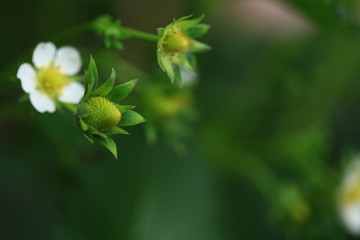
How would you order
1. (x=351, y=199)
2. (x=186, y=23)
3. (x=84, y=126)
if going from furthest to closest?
(x=351, y=199)
(x=186, y=23)
(x=84, y=126)

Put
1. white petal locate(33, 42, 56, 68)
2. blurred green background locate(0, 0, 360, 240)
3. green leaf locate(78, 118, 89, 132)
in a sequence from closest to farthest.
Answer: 1. green leaf locate(78, 118, 89, 132)
2. white petal locate(33, 42, 56, 68)
3. blurred green background locate(0, 0, 360, 240)

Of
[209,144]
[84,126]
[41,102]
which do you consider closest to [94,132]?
[84,126]

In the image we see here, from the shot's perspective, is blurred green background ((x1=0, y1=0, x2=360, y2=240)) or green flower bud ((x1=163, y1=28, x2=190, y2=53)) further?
blurred green background ((x1=0, y1=0, x2=360, y2=240))

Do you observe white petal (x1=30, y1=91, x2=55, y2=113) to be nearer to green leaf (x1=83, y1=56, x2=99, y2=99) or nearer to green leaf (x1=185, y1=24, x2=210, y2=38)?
green leaf (x1=83, y1=56, x2=99, y2=99)

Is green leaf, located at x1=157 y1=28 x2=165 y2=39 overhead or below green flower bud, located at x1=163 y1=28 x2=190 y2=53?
below

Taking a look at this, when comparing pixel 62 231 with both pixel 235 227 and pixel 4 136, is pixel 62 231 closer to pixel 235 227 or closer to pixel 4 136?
pixel 4 136

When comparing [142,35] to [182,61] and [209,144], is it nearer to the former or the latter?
[182,61]

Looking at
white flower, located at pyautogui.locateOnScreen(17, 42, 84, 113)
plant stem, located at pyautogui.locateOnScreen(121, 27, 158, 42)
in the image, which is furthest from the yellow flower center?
plant stem, located at pyautogui.locateOnScreen(121, 27, 158, 42)

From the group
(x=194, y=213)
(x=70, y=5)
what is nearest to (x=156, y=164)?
(x=194, y=213)

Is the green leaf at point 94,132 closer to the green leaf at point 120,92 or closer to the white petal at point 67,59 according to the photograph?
the green leaf at point 120,92
